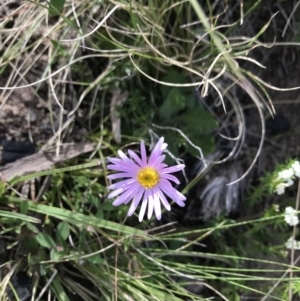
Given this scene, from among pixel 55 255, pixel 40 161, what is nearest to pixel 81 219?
pixel 55 255

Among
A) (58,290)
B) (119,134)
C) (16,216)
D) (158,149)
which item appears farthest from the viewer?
(119,134)

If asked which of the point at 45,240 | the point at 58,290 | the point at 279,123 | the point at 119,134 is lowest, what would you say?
the point at 58,290

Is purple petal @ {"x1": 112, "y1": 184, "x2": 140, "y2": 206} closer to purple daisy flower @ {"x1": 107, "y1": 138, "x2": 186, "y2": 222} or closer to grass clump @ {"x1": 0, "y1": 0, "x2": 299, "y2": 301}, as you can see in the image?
purple daisy flower @ {"x1": 107, "y1": 138, "x2": 186, "y2": 222}

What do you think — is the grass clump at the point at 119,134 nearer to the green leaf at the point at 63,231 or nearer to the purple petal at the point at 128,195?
the green leaf at the point at 63,231

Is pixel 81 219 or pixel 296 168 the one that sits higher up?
pixel 296 168

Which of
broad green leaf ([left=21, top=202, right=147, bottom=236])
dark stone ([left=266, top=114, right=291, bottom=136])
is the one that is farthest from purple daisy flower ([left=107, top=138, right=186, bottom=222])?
dark stone ([left=266, top=114, right=291, bottom=136])

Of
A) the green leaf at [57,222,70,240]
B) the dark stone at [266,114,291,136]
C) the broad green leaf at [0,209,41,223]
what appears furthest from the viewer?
the dark stone at [266,114,291,136]

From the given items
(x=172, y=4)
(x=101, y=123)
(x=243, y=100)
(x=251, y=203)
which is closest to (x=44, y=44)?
(x=101, y=123)

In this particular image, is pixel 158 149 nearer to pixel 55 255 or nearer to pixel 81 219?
pixel 81 219
